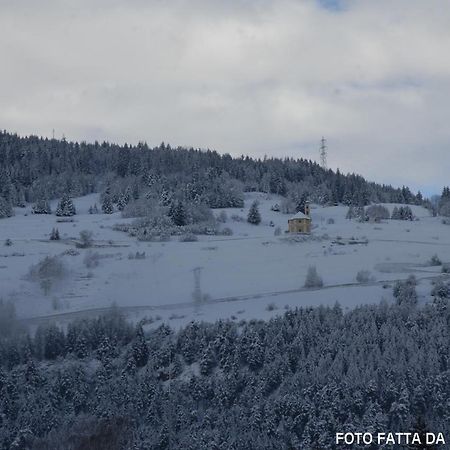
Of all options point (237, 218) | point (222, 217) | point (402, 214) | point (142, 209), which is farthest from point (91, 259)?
point (402, 214)

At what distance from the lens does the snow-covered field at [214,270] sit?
1356 inches

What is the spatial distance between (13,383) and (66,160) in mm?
77469

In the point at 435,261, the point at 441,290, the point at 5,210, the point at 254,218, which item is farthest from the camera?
the point at 5,210

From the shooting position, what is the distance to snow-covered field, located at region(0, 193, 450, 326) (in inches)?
1356

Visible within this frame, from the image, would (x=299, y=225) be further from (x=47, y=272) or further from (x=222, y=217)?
(x=47, y=272)

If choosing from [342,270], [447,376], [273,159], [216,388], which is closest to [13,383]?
[216,388]

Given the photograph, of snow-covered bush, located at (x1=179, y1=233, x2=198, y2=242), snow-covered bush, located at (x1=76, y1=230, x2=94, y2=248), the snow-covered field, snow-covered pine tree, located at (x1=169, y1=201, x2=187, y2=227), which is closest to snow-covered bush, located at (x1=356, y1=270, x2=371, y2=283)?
the snow-covered field

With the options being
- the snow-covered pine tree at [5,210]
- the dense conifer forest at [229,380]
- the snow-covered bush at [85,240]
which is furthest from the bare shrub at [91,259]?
the snow-covered pine tree at [5,210]

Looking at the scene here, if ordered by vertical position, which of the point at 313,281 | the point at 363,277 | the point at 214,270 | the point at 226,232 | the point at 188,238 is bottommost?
the point at 313,281

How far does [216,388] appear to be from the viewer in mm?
25609

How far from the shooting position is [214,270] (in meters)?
43.3

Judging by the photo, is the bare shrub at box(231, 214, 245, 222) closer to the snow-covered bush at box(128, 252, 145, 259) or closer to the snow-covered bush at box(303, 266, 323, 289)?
the snow-covered bush at box(128, 252, 145, 259)

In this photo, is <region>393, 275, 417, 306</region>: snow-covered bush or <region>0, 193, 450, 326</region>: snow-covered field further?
<region>0, 193, 450, 326</region>: snow-covered field

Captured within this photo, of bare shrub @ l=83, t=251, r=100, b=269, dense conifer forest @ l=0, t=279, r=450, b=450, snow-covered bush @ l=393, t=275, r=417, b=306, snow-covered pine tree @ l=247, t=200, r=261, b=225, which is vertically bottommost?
dense conifer forest @ l=0, t=279, r=450, b=450
